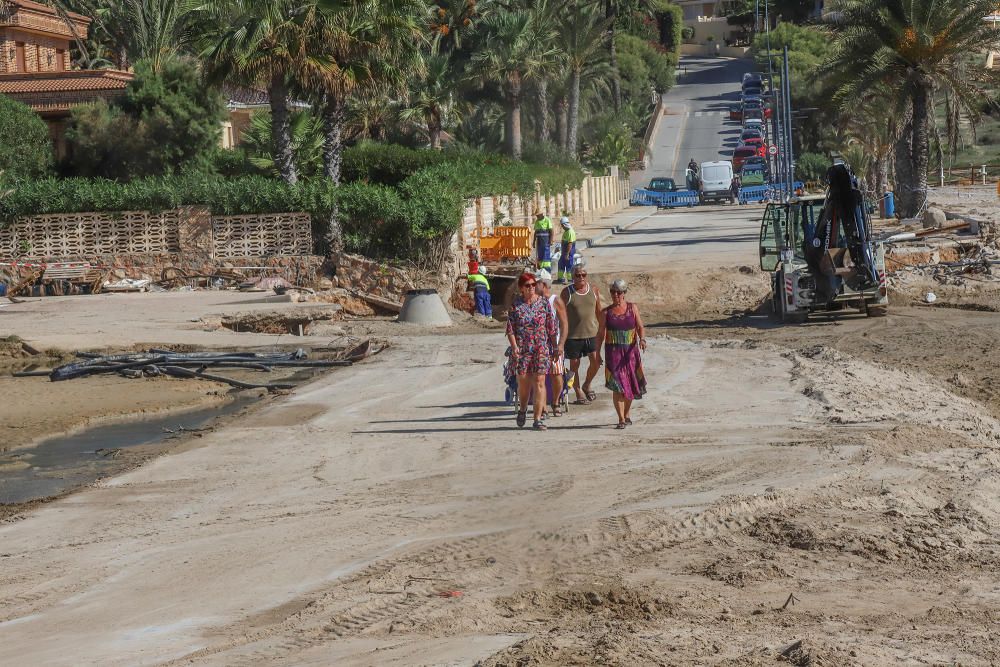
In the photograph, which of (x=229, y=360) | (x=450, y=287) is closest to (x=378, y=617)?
(x=229, y=360)

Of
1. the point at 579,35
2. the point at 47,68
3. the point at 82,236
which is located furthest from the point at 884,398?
the point at 579,35

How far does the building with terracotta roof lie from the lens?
44.1 metres

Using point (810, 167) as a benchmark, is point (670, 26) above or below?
above

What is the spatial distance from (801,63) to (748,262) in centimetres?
7787

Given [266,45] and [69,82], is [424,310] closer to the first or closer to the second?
[266,45]

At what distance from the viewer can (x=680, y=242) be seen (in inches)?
1670

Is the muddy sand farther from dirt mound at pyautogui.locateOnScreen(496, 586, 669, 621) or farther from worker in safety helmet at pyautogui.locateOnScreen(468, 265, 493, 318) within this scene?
worker in safety helmet at pyautogui.locateOnScreen(468, 265, 493, 318)

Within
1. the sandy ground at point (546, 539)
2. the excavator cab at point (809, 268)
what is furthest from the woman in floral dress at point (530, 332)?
the excavator cab at point (809, 268)

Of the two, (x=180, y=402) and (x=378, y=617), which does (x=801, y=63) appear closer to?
(x=180, y=402)

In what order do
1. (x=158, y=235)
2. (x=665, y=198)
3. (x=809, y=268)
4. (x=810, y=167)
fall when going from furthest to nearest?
(x=810, y=167) < (x=665, y=198) < (x=158, y=235) < (x=809, y=268)

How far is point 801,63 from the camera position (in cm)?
10656

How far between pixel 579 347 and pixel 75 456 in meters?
5.47

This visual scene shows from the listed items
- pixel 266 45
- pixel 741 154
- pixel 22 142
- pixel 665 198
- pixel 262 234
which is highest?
pixel 741 154

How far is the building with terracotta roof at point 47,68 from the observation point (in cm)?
4412
